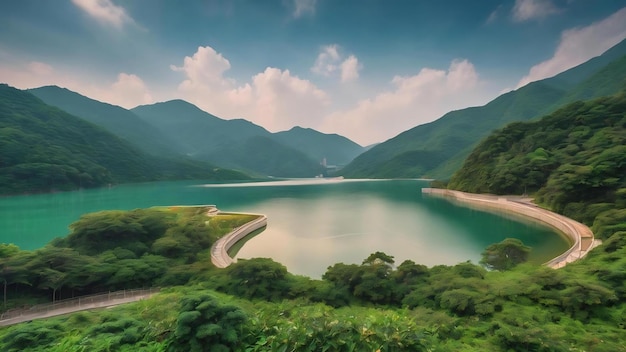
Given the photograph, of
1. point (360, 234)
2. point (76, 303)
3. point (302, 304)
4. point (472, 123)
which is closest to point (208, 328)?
point (302, 304)

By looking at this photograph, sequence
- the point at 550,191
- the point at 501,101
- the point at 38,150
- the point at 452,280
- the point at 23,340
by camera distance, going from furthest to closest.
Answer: the point at 501,101 < the point at 38,150 < the point at 550,191 < the point at 452,280 < the point at 23,340

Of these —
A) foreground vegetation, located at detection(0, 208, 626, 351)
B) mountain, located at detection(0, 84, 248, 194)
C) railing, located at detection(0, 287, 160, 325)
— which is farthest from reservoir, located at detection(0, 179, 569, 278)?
mountain, located at detection(0, 84, 248, 194)

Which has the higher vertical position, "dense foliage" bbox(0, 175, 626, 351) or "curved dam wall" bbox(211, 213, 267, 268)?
"dense foliage" bbox(0, 175, 626, 351)

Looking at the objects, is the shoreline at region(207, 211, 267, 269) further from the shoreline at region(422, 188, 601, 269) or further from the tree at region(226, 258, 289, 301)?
the shoreline at region(422, 188, 601, 269)

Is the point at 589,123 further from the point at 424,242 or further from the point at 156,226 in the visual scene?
the point at 156,226

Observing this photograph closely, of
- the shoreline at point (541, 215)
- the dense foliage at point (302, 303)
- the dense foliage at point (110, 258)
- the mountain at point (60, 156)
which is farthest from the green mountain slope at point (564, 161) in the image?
the mountain at point (60, 156)

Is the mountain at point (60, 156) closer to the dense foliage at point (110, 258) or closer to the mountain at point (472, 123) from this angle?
the dense foliage at point (110, 258)

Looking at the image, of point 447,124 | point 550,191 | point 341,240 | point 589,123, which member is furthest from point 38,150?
point 447,124
